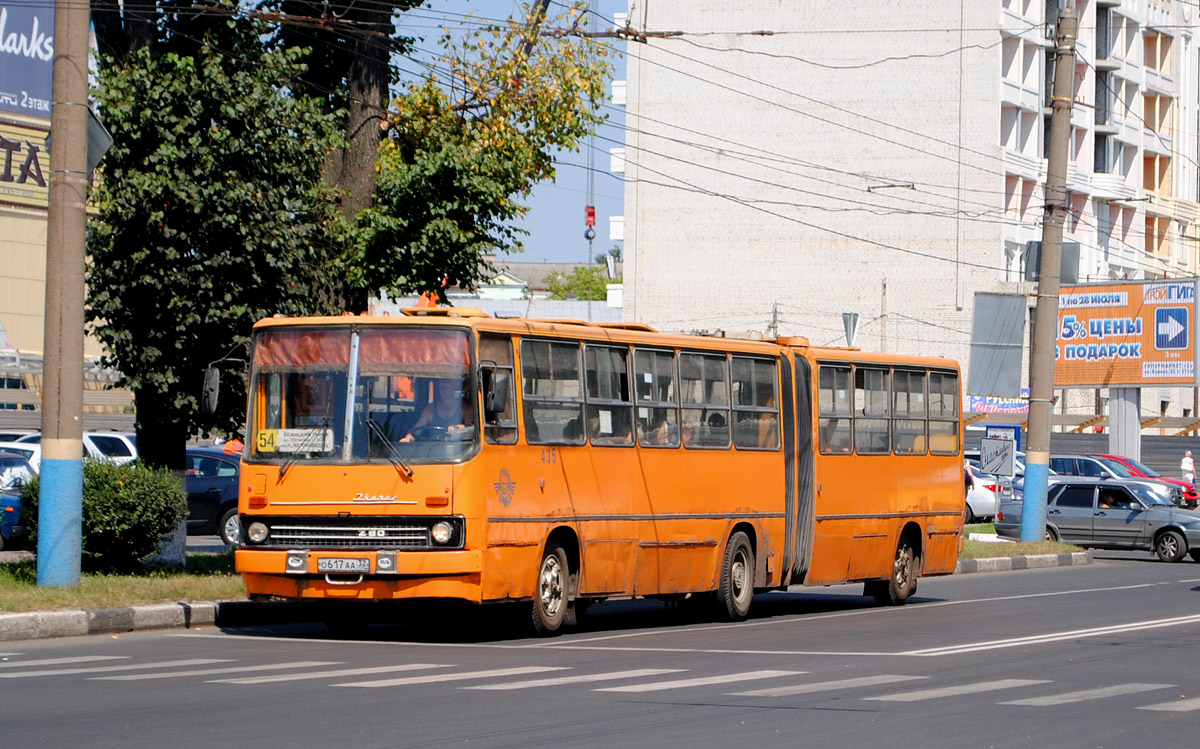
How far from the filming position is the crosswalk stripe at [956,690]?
11.1 m

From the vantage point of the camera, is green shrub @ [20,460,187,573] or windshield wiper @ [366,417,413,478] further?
green shrub @ [20,460,187,573]

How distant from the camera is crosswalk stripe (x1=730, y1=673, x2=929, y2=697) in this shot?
11.3 meters

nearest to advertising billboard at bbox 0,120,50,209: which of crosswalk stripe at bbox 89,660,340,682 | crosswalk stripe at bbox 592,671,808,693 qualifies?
crosswalk stripe at bbox 89,660,340,682

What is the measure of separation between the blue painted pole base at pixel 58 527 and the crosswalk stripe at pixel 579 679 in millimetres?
6381

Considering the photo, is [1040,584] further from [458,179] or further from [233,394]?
[233,394]

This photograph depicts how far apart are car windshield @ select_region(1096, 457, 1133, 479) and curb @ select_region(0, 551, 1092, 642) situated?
29.8m

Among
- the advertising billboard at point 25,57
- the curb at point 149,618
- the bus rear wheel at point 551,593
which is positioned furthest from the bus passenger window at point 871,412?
the advertising billboard at point 25,57

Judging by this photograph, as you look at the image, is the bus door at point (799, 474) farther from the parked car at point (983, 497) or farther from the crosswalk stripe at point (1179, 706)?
the parked car at point (983, 497)

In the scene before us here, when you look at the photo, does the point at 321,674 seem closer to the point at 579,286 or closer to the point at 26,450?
the point at 26,450

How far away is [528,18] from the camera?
71.8 ft

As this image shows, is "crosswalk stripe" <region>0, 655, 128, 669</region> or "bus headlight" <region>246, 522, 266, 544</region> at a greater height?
"bus headlight" <region>246, 522, 266, 544</region>

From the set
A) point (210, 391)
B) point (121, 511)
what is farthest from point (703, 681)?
point (121, 511)

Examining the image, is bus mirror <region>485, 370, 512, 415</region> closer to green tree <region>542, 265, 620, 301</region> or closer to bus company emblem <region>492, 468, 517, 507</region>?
bus company emblem <region>492, 468, 517, 507</region>

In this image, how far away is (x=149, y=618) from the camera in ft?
51.4
